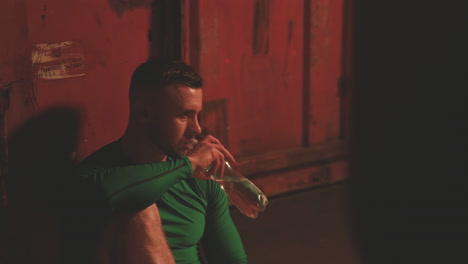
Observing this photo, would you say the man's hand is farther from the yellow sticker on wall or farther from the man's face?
the yellow sticker on wall

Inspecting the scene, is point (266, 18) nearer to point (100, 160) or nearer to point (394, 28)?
point (394, 28)

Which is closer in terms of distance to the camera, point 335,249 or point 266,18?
point 335,249

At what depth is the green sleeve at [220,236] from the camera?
107 inches

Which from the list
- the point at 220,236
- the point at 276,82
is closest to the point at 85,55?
the point at 220,236

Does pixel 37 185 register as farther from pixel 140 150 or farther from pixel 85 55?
pixel 140 150

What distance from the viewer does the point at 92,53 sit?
3.38 m

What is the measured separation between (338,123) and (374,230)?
0.89 meters

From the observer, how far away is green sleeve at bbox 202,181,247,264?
272 cm

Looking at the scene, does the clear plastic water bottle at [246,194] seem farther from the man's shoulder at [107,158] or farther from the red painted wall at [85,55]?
the red painted wall at [85,55]

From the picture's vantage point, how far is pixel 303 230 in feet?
→ 13.7

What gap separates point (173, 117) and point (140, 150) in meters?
0.16

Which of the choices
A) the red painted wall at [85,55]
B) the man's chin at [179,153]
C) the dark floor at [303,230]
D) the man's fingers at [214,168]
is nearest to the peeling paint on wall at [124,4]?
the red painted wall at [85,55]

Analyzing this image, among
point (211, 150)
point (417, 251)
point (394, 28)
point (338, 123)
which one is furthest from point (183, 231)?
point (394, 28)

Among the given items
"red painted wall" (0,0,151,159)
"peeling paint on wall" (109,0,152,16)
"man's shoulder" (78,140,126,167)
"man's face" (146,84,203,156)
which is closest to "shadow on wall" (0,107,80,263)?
"red painted wall" (0,0,151,159)
